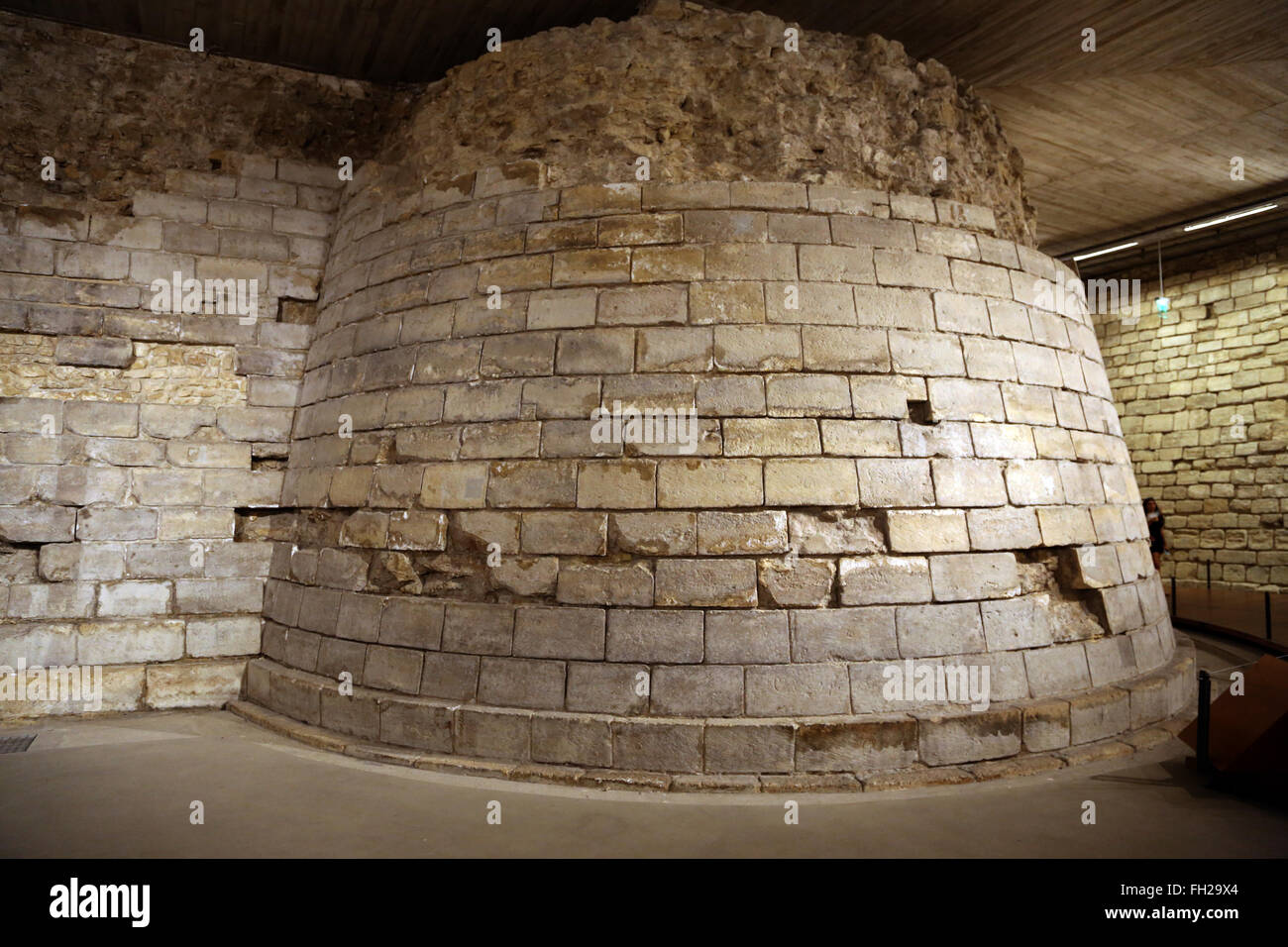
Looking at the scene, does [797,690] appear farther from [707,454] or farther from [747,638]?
[707,454]

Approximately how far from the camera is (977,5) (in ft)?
19.4

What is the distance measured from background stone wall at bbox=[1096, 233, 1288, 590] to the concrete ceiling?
351 centimetres

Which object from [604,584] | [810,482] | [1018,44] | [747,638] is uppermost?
[1018,44]

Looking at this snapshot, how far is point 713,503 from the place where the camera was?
4.53 m

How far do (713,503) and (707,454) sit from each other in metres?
0.30

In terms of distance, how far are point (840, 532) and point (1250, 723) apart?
2245 mm

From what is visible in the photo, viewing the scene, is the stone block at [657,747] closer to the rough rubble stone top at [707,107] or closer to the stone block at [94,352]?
the rough rubble stone top at [707,107]

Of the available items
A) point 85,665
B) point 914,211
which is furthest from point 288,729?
point 914,211

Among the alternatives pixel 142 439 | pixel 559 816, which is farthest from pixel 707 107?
pixel 142 439

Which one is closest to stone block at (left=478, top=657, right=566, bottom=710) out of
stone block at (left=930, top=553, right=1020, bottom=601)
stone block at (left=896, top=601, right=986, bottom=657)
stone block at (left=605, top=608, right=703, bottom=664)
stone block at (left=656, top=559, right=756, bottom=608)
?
stone block at (left=605, top=608, right=703, bottom=664)

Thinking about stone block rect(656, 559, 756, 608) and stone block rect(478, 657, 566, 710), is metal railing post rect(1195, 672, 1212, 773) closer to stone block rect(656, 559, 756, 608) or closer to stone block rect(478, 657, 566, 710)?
stone block rect(656, 559, 756, 608)

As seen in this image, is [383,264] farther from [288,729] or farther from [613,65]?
[288,729]

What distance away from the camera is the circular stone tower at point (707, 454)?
4410mm
